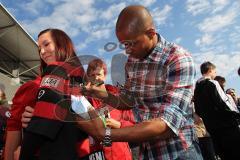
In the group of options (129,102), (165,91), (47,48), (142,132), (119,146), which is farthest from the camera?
(119,146)

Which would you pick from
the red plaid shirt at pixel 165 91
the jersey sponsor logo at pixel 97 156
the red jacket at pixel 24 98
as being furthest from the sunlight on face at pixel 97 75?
the jersey sponsor logo at pixel 97 156

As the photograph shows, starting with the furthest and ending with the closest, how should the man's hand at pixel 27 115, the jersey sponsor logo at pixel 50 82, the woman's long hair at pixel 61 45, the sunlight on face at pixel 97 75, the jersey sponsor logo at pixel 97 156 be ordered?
the jersey sponsor logo at pixel 97 156 → the woman's long hair at pixel 61 45 → the man's hand at pixel 27 115 → the jersey sponsor logo at pixel 50 82 → the sunlight on face at pixel 97 75

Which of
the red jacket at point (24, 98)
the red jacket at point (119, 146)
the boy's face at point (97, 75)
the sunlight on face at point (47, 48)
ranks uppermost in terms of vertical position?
the sunlight on face at point (47, 48)

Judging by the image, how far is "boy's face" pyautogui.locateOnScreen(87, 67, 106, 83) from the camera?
1.62 m

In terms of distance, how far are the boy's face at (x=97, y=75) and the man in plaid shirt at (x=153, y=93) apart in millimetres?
34

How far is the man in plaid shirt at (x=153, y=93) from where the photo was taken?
170 centimetres

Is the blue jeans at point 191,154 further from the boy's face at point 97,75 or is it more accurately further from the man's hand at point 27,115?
the man's hand at point 27,115

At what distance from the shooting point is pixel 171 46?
6.15 ft

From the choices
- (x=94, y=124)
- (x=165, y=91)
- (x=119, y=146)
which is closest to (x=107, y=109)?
(x=94, y=124)

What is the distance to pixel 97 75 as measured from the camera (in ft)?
5.50

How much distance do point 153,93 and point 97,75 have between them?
303mm

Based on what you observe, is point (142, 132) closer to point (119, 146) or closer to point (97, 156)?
point (97, 156)

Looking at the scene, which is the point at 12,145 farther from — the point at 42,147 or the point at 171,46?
the point at 171,46

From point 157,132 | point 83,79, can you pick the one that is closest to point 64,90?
point 83,79
